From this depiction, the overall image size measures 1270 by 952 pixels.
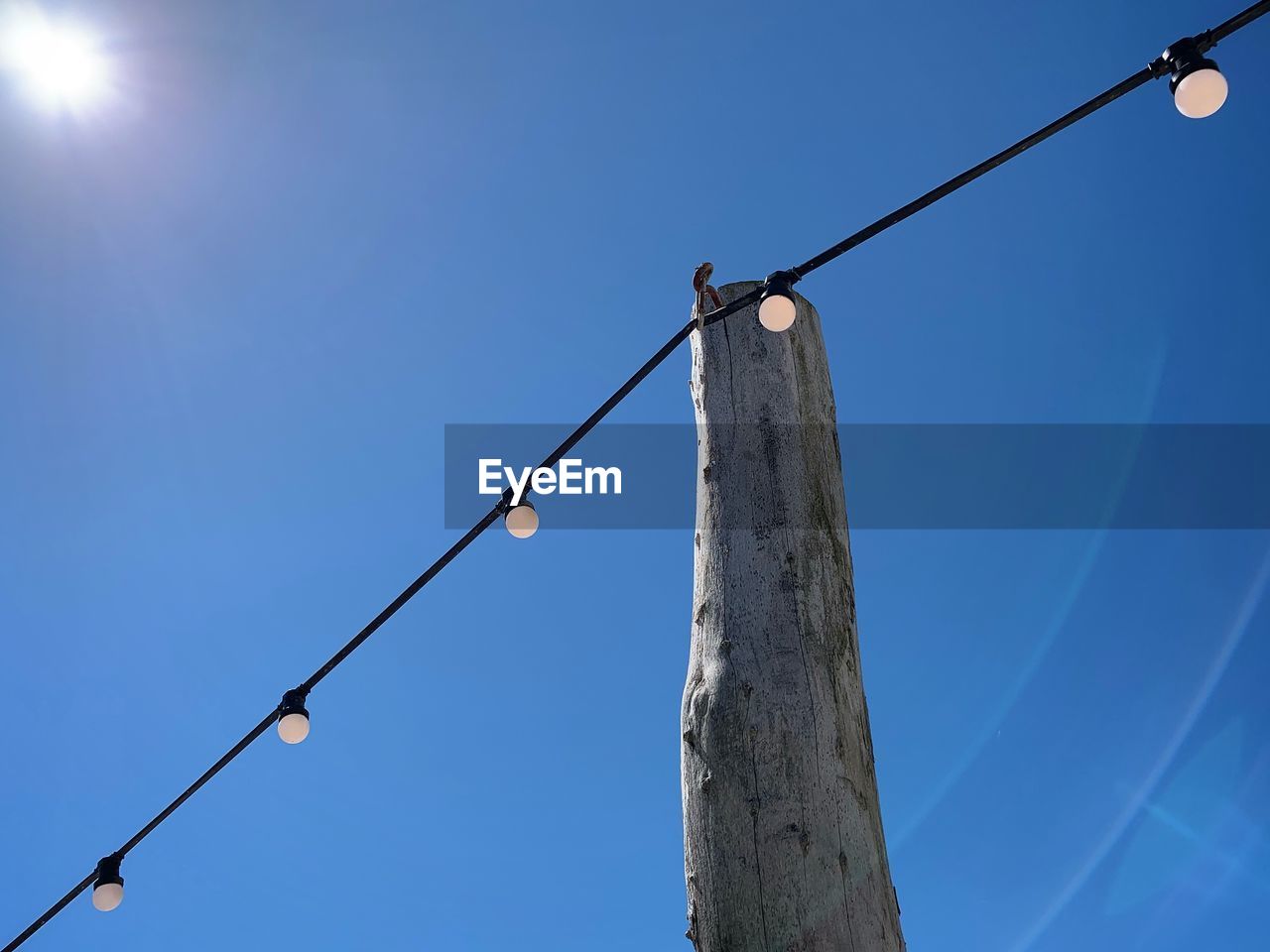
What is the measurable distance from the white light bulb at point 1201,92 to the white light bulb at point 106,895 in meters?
5.24

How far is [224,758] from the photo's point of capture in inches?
158

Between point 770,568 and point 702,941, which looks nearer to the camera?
point 702,941

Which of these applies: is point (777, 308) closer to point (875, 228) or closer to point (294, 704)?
point (875, 228)

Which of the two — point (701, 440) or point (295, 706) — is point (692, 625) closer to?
point (701, 440)

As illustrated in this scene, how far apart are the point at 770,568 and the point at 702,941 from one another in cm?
76

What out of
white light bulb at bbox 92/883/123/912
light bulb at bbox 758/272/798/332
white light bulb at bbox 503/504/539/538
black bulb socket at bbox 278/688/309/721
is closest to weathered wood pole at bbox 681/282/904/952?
light bulb at bbox 758/272/798/332

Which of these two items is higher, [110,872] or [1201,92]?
[1201,92]

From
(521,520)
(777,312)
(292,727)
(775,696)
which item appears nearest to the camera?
(775,696)

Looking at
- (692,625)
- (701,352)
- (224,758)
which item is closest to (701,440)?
(701,352)

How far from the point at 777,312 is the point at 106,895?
4327 mm

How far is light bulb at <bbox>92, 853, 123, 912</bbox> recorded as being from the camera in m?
4.69

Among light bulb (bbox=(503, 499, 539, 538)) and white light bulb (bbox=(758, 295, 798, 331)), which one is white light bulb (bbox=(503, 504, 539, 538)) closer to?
light bulb (bbox=(503, 499, 539, 538))

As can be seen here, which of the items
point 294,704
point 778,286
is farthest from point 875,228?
point 294,704

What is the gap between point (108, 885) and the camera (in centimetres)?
473
